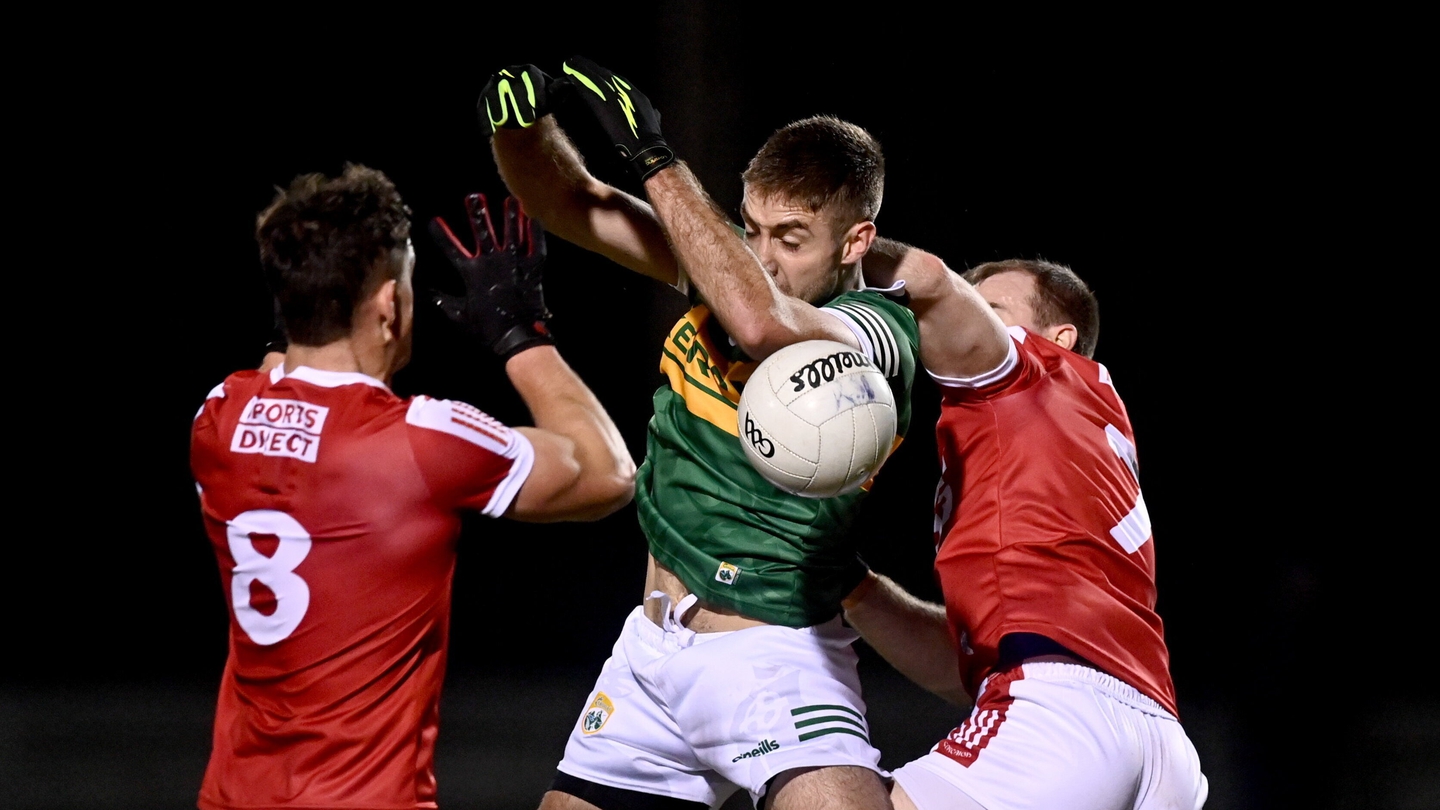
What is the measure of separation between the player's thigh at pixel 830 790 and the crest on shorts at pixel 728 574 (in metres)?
0.44

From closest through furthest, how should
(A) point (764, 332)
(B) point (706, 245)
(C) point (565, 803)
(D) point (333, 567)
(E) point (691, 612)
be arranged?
(D) point (333, 567)
(A) point (764, 332)
(B) point (706, 245)
(E) point (691, 612)
(C) point (565, 803)

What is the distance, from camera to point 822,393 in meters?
2.47

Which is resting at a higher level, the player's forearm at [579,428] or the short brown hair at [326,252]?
the short brown hair at [326,252]

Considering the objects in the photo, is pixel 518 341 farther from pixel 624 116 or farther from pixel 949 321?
pixel 949 321

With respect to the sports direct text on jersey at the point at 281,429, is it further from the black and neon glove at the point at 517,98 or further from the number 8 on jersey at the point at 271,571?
the black and neon glove at the point at 517,98

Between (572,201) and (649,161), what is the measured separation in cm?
64

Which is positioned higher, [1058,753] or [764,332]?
[764,332]

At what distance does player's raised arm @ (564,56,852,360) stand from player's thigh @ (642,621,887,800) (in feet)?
2.37

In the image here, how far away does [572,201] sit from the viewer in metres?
3.44

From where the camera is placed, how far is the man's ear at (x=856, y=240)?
2.97m

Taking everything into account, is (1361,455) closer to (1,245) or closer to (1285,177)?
(1285,177)

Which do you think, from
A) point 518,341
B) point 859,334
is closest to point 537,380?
point 518,341

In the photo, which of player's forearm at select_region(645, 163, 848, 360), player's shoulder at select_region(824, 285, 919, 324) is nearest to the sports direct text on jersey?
player's forearm at select_region(645, 163, 848, 360)

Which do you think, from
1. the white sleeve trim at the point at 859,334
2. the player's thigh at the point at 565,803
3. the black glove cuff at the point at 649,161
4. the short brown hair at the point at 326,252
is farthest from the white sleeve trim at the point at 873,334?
the player's thigh at the point at 565,803
